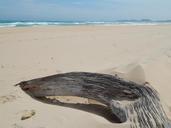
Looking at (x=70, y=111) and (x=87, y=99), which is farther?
→ (x=87, y=99)

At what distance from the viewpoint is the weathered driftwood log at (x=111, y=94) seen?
350 centimetres

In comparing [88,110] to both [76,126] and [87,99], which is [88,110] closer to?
[87,99]

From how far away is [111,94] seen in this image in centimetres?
419

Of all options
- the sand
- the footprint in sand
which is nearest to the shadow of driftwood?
the sand

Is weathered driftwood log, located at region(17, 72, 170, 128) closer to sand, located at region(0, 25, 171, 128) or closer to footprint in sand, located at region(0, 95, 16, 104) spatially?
sand, located at region(0, 25, 171, 128)

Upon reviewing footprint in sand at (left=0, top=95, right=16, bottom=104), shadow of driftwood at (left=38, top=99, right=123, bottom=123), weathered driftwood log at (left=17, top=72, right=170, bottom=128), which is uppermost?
weathered driftwood log at (left=17, top=72, right=170, bottom=128)

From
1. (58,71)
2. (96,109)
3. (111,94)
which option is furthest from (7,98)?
(58,71)

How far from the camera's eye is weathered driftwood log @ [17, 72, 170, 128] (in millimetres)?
3497

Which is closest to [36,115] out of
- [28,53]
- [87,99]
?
[87,99]

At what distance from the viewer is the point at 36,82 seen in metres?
4.66

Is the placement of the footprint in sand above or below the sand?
above

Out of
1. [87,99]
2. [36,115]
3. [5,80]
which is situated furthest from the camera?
[5,80]

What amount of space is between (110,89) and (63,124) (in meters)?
1.00

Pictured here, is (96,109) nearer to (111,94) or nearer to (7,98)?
(111,94)
